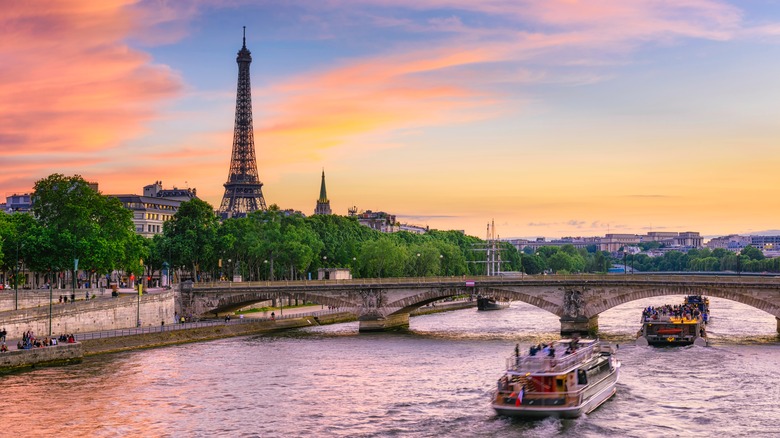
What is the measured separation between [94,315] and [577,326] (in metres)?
44.1

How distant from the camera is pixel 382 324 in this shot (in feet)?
342

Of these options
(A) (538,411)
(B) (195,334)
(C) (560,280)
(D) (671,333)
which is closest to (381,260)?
(C) (560,280)

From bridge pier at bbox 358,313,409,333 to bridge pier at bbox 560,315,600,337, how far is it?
1787cm

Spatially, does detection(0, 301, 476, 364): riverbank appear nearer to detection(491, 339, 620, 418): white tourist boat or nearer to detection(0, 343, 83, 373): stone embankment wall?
detection(0, 343, 83, 373): stone embankment wall

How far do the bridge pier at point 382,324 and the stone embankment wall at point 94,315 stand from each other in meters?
19.9

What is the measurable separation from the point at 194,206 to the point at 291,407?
84383 millimetres

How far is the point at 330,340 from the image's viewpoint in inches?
3610

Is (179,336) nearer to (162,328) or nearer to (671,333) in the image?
(162,328)

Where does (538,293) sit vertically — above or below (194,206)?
below

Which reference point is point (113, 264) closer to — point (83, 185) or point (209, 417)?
point (83, 185)

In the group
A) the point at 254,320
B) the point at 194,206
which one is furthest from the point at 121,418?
the point at 194,206

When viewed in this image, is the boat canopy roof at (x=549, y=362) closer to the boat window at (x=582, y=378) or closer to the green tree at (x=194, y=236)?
the boat window at (x=582, y=378)

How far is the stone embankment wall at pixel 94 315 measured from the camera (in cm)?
7950

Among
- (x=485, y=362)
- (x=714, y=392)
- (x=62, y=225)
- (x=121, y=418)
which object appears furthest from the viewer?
(x=62, y=225)
